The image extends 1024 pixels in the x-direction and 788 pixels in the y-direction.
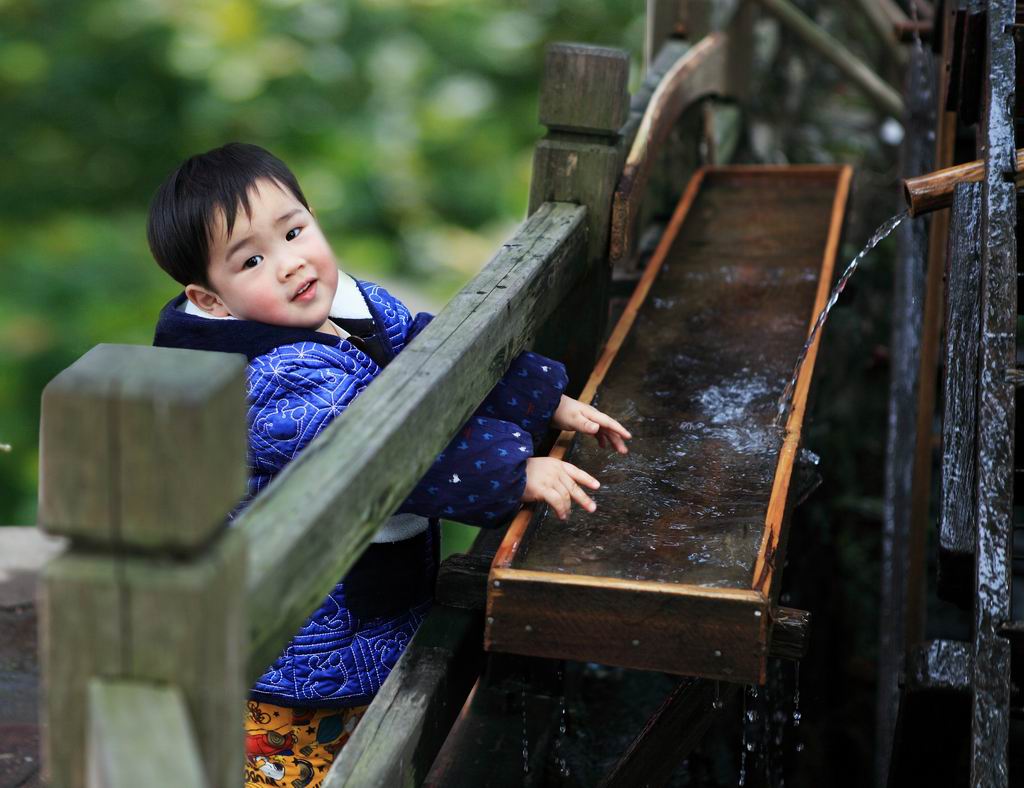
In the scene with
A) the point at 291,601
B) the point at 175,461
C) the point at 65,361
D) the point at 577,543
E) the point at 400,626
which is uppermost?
the point at 175,461

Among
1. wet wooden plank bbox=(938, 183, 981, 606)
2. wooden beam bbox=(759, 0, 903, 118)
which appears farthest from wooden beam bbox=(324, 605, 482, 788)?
wooden beam bbox=(759, 0, 903, 118)

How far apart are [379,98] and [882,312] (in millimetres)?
3277

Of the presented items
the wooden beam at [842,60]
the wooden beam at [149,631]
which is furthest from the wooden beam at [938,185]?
the wooden beam at [842,60]

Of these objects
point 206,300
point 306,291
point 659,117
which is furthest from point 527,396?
point 659,117

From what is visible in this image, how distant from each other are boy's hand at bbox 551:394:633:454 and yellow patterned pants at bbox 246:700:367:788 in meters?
0.65

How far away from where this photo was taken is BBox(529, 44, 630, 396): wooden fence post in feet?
9.23

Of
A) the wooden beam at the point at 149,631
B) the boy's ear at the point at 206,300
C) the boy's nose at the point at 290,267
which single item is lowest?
the wooden beam at the point at 149,631

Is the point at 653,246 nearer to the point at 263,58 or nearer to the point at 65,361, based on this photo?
the point at 65,361

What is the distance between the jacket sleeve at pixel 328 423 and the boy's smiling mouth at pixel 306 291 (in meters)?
0.12

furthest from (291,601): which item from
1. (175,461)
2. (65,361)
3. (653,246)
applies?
(65,361)

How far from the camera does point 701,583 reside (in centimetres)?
201

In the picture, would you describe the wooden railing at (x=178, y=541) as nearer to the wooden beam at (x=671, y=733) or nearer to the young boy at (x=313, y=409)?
the young boy at (x=313, y=409)

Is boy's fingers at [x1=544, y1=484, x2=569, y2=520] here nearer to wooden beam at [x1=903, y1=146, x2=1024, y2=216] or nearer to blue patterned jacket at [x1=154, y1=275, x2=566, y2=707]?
blue patterned jacket at [x1=154, y1=275, x2=566, y2=707]

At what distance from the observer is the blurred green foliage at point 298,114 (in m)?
6.79
